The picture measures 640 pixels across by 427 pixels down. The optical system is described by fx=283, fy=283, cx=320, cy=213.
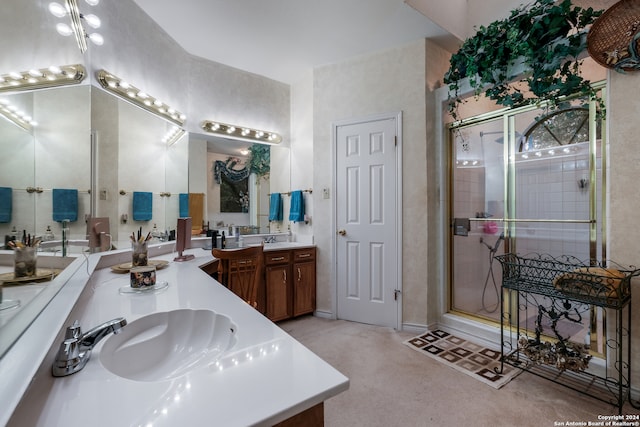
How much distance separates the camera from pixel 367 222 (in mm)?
2955

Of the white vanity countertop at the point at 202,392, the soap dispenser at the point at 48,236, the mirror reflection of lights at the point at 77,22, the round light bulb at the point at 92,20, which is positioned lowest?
the white vanity countertop at the point at 202,392

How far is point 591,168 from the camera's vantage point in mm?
2041

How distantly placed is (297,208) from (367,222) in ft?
2.99

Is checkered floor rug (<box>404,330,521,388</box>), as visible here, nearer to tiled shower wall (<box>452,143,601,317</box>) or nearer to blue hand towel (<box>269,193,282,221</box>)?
tiled shower wall (<box>452,143,601,317</box>)

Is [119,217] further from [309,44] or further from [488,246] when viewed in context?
[488,246]

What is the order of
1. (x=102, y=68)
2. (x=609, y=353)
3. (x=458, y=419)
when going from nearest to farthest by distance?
(x=458, y=419), (x=609, y=353), (x=102, y=68)

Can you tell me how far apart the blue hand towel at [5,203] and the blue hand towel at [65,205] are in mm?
651

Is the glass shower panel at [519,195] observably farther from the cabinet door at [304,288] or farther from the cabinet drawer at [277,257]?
the cabinet drawer at [277,257]

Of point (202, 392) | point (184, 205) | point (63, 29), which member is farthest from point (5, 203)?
point (184, 205)

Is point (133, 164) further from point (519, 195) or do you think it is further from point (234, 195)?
point (519, 195)

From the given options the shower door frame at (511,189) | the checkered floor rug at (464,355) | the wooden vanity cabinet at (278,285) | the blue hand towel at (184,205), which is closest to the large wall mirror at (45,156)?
the blue hand towel at (184,205)

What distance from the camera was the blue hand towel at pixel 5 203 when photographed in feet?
2.53

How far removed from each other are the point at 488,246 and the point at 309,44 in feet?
8.77

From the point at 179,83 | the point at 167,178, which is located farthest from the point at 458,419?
the point at 179,83
